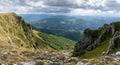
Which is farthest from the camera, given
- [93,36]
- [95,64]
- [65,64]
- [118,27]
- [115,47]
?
[93,36]

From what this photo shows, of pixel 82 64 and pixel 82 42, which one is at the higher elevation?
pixel 82 64

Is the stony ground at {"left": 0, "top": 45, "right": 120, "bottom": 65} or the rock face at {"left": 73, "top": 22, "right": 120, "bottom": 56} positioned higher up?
the stony ground at {"left": 0, "top": 45, "right": 120, "bottom": 65}

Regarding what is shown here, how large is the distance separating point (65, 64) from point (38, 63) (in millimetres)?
6472

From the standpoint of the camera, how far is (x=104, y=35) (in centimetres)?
16662

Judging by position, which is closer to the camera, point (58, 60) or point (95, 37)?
point (58, 60)

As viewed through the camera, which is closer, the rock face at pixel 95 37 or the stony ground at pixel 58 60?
the stony ground at pixel 58 60

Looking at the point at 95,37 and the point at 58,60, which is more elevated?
the point at 58,60

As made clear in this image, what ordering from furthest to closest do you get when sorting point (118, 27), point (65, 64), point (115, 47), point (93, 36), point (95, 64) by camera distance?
point (93, 36) → point (118, 27) → point (115, 47) → point (65, 64) → point (95, 64)

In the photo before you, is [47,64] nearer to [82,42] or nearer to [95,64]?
[95,64]

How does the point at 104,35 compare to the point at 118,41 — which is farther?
the point at 104,35

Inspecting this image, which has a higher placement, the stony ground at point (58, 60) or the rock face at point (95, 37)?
the stony ground at point (58, 60)

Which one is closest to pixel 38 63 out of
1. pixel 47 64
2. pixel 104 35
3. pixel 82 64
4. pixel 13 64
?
pixel 47 64

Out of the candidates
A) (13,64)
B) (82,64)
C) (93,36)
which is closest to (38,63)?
(13,64)

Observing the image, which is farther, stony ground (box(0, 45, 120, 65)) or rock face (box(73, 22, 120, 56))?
rock face (box(73, 22, 120, 56))
